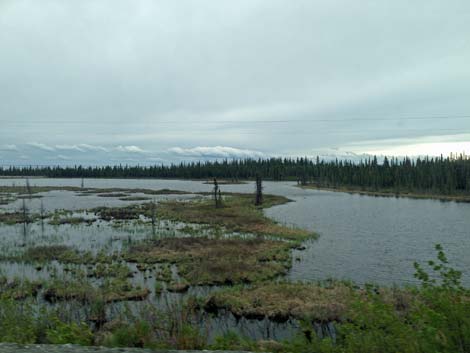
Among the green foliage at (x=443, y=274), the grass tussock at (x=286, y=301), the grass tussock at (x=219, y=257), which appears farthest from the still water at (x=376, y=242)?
the green foliage at (x=443, y=274)

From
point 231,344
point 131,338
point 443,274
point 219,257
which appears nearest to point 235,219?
point 219,257

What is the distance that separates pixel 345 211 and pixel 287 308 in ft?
130

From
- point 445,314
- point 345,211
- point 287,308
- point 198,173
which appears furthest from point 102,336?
point 198,173

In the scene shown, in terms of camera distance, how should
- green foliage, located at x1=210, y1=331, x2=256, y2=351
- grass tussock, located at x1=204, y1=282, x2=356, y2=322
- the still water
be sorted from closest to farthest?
green foliage, located at x1=210, y1=331, x2=256, y2=351 → grass tussock, located at x1=204, y1=282, x2=356, y2=322 → the still water

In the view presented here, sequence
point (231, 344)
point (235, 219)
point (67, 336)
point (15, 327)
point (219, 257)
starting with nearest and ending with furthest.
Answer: point (67, 336) < point (15, 327) < point (231, 344) < point (219, 257) < point (235, 219)

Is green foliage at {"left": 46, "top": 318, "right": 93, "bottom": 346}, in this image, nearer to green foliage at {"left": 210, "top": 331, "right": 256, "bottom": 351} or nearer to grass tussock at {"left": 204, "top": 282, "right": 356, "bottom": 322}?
green foliage at {"left": 210, "top": 331, "right": 256, "bottom": 351}

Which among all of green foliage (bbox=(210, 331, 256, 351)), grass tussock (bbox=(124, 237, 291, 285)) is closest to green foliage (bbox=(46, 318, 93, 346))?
green foliage (bbox=(210, 331, 256, 351))

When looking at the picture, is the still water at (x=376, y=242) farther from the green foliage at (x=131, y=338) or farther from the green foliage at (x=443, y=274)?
the green foliage at (x=443, y=274)

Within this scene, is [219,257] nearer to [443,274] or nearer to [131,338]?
[131,338]

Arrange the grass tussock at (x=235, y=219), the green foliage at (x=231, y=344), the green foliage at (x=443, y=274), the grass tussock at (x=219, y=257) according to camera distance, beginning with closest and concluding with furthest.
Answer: the green foliage at (x=443, y=274) → the green foliage at (x=231, y=344) → the grass tussock at (x=219, y=257) → the grass tussock at (x=235, y=219)

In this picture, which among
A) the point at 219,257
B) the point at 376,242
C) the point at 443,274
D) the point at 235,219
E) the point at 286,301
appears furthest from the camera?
the point at 235,219

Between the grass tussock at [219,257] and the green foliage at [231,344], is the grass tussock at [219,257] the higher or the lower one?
the lower one

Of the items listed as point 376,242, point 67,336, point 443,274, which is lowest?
Answer: point 376,242

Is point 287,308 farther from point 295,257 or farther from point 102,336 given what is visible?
point 295,257
